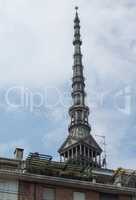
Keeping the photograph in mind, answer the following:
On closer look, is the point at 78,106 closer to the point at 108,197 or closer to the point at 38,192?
the point at 108,197

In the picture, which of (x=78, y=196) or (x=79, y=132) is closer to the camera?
(x=78, y=196)

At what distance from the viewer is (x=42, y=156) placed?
54.7m

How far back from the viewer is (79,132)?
12769 centimetres

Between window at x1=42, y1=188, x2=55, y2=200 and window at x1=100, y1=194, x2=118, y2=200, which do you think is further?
window at x1=100, y1=194, x2=118, y2=200

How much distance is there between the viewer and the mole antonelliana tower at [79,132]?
121938 mm

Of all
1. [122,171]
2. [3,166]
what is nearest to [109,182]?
[122,171]

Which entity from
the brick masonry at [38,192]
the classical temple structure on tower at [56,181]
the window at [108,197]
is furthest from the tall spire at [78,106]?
the brick masonry at [38,192]

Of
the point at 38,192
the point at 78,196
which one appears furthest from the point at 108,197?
the point at 38,192

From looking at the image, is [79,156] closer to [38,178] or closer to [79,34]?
[79,34]

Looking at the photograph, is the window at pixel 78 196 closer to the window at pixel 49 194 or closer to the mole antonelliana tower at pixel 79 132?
the window at pixel 49 194

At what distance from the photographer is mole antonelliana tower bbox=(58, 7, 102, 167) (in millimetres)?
121938

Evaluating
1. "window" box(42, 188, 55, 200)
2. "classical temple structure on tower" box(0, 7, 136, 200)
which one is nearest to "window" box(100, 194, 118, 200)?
"classical temple structure on tower" box(0, 7, 136, 200)

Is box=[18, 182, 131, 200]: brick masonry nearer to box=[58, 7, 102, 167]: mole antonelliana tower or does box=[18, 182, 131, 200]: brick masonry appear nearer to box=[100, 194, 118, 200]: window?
box=[100, 194, 118, 200]: window

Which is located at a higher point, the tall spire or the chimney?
the tall spire
